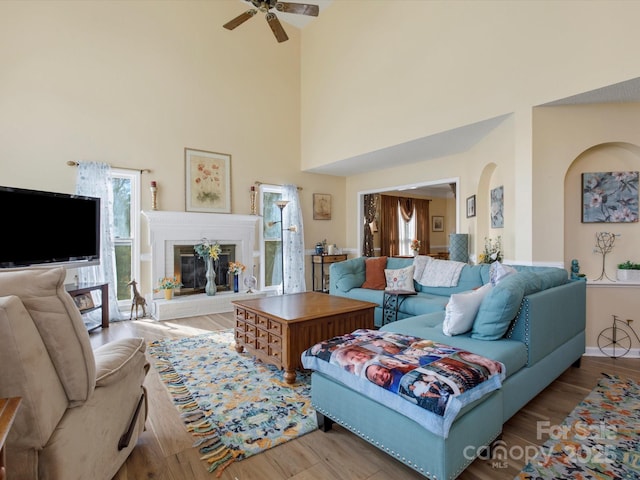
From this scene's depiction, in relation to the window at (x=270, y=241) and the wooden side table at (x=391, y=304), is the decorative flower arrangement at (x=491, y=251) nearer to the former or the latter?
the wooden side table at (x=391, y=304)

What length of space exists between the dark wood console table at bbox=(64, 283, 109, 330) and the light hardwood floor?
7.46 ft

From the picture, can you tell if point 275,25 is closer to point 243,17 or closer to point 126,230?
point 243,17

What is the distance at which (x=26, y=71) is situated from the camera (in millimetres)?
4387

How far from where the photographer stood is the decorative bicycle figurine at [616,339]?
3.43m

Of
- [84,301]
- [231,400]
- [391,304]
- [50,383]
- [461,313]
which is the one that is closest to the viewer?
[50,383]

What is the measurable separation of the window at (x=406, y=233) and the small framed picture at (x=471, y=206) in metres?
4.83

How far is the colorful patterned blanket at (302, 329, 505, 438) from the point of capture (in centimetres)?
150

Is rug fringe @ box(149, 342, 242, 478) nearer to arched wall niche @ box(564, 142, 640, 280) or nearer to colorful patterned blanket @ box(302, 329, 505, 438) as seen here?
colorful patterned blanket @ box(302, 329, 505, 438)

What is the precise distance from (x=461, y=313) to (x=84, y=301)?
14.6 ft

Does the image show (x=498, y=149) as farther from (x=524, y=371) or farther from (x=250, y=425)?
(x=250, y=425)

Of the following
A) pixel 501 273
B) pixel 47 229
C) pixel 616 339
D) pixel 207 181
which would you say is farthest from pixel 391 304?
pixel 47 229

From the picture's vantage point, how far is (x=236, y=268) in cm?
583

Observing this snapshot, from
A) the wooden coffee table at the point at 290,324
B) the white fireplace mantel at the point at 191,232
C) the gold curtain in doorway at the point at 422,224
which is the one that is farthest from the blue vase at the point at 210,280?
the gold curtain in doorway at the point at 422,224

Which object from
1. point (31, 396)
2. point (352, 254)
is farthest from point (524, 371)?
point (352, 254)
